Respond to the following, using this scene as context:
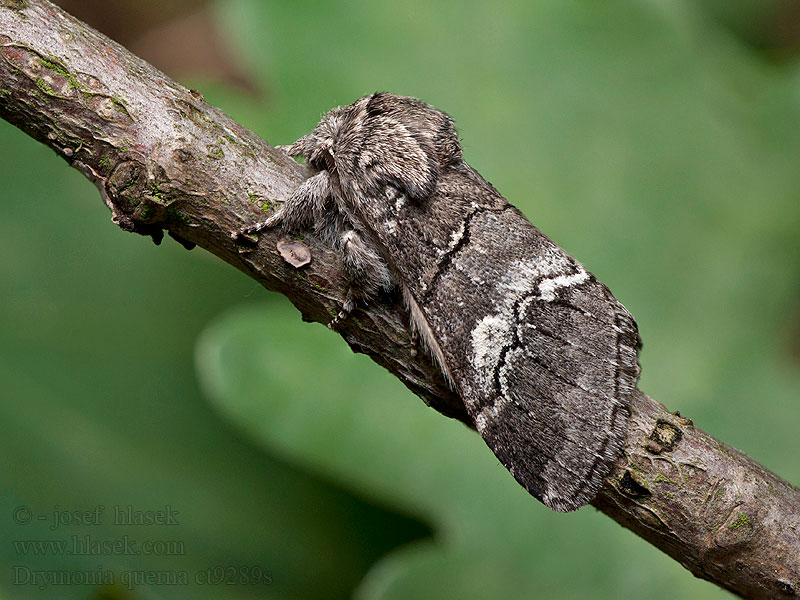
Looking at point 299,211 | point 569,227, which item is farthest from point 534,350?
point 569,227

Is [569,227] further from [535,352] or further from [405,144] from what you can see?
[535,352]

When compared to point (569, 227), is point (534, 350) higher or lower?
lower

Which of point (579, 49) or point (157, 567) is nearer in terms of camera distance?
point (157, 567)

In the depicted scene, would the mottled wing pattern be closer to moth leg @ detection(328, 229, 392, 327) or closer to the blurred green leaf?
moth leg @ detection(328, 229, 392, 327)

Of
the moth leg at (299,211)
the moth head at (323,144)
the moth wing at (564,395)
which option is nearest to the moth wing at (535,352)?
the moth wing at (564,395)

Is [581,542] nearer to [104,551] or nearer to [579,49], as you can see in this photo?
[104,551]

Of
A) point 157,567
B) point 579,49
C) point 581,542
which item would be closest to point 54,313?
point 157,567

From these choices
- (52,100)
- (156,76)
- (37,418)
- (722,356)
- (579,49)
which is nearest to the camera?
(52,100)

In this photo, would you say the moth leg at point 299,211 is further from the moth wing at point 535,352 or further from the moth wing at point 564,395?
the moth wing at point 564,395
